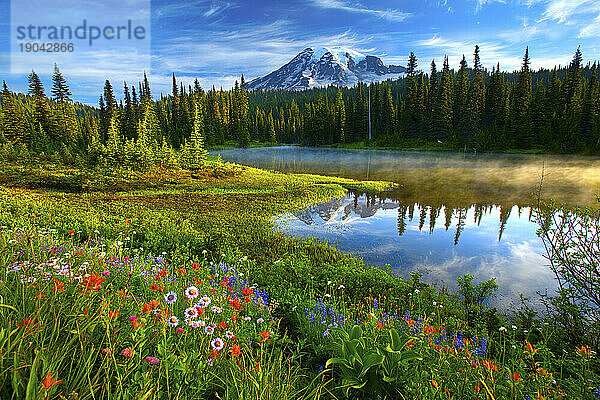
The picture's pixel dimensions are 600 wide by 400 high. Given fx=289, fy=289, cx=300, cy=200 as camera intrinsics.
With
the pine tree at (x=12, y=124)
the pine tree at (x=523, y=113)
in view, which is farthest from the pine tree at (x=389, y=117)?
the pine tree at (x=12, y=124)

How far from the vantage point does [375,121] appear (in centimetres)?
8494

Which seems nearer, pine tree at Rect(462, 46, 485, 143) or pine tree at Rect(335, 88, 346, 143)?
pine tree at Rect(462, 46, 485, 143)

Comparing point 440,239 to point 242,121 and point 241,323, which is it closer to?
point 241,323

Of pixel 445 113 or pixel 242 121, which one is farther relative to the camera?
pixel 242 121

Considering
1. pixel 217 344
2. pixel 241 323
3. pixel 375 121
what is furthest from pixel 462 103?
pixel 217 344

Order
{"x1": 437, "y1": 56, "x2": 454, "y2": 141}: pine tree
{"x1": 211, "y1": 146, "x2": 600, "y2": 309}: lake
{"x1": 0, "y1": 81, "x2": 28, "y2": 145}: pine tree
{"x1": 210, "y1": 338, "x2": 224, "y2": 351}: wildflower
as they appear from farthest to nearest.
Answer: {"x1": 437, "y1": 56, "x2": 454, "y2": 141}: pine tree < {"x1": 0, "y1": 81, "x2": 28, "y2": 145}: pine tree < {"x1": 211, "y1": 146, "x2": 600, "y2": 309}: lake < {"x1": 210, "y1": 338, "x2": 224, "y2": 351}: wildflower

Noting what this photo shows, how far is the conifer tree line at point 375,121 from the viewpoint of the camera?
32.3 metres

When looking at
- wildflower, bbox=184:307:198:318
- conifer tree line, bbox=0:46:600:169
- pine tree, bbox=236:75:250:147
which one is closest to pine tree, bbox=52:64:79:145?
conifer tree line, bbox=0:46:600:169

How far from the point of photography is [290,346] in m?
4.19

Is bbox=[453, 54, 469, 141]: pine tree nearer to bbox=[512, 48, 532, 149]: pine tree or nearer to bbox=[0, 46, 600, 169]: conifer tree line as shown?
bbox=[0, 46, 600, 169]: conifer tree line

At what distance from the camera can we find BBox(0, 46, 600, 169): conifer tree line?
1272 inches

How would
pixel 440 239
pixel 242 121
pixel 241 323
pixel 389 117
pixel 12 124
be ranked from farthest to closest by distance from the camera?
pixel 242 121 < pixel 389 117 < pixel 12 124 < pixel 440 239 < pixel 241 323

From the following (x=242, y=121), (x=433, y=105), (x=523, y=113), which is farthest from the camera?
(x=242, y=121)

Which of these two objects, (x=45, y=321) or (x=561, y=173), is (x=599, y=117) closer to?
(x=561, y=173)
